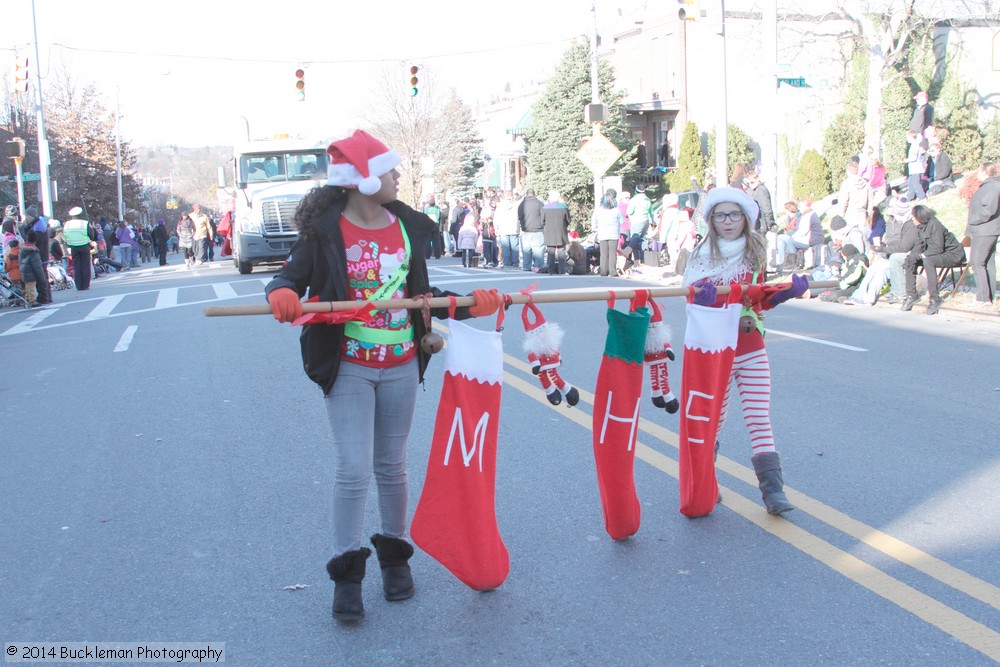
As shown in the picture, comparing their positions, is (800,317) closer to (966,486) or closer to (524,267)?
(966,486)

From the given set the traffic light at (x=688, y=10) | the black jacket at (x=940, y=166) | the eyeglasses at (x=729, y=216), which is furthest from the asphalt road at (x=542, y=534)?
the black jacket at (x=940, y=166)

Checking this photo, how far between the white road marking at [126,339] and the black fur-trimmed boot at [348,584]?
9.16 metres

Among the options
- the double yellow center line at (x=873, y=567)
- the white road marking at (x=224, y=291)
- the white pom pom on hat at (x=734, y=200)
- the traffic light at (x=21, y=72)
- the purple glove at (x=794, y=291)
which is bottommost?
the double yellow center line at (x=873, y=567)

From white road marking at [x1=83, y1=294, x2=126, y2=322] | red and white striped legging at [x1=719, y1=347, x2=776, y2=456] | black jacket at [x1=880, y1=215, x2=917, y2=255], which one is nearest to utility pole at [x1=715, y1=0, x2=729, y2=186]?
black jacket at [x1=880, y1=215, x2=917, y2=255]

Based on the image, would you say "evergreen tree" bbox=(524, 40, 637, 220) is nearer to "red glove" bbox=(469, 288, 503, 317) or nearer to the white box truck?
the white box truck

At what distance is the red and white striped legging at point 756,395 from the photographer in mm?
5230

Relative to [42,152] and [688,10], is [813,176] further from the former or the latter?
[42,152]

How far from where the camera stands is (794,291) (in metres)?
5.05

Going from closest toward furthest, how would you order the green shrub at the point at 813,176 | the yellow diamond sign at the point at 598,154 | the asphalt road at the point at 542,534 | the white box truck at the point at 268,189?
the asphalt road at the point at 542,534
the white box truck at the point at 268,189
the yellow diamond sign at the point at 598,154
the green shrub at the point at 813,176

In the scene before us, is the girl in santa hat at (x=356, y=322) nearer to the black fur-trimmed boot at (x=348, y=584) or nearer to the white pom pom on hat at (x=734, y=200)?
the black fur-trimmed boot at (x=348, y=584)

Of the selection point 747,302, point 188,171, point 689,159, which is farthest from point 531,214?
point 188,171

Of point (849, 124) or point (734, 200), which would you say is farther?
point (849, 124)

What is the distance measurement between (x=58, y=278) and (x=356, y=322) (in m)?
22.2

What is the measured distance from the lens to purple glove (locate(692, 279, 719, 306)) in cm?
498
